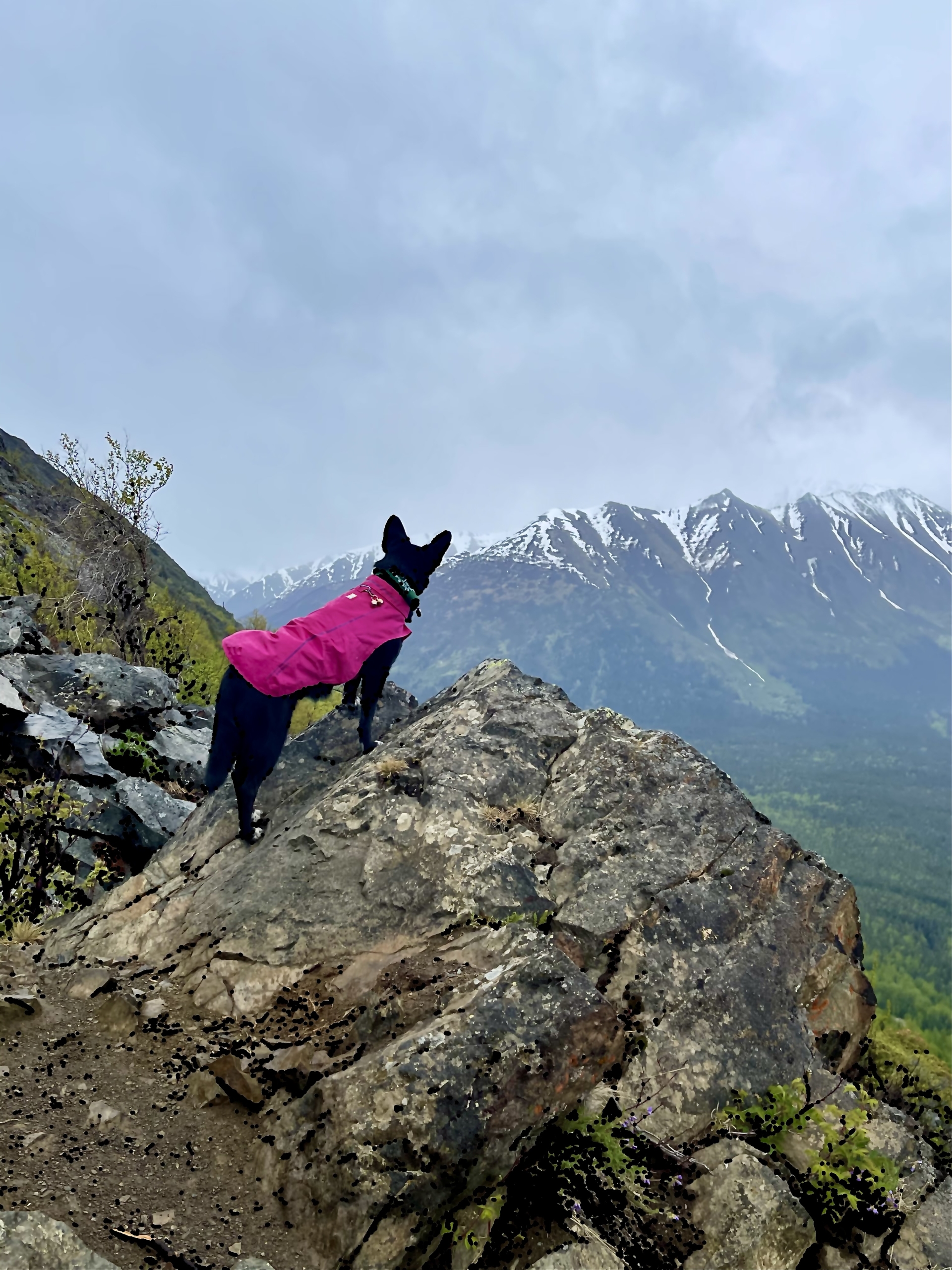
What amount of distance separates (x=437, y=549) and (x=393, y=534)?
0.68 meters

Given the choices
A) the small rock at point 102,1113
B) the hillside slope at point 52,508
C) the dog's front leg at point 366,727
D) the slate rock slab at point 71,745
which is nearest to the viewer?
the small rock at point 102,1113

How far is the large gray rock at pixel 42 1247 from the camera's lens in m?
3.46

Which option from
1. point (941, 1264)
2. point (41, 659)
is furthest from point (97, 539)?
point (941, 1264)

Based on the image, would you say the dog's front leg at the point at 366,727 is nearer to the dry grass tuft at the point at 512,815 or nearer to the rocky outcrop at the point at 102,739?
the dry grass tuft at the point at 512,815

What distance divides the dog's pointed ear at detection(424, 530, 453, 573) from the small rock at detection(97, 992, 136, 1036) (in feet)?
19.8

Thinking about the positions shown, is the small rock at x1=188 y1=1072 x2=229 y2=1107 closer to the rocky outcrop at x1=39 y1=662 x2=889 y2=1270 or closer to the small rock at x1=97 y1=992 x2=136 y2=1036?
the rocky outcrop at x1=39 y1=662 x2=889 y2=1270

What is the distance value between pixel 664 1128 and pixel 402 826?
13.7 feet

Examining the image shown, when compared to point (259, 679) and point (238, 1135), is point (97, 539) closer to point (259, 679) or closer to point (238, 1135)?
point (259, 679)

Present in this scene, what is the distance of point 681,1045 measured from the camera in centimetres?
622

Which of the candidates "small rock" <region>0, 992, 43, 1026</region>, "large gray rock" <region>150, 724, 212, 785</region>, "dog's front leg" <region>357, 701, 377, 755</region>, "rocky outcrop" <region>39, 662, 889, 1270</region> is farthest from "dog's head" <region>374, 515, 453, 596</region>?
"large gray rock" <region>150, 724, 212, 785</region>

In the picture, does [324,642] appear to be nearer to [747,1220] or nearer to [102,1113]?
[102,1113]

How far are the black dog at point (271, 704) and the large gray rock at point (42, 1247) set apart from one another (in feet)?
15.0

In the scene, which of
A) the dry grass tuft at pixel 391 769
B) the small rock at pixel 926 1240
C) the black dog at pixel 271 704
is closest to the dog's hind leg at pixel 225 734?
the black dog at pixel 271 704

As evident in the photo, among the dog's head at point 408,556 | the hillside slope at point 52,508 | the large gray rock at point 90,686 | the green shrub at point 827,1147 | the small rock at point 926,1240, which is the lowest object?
the small rock at point 926,1240
